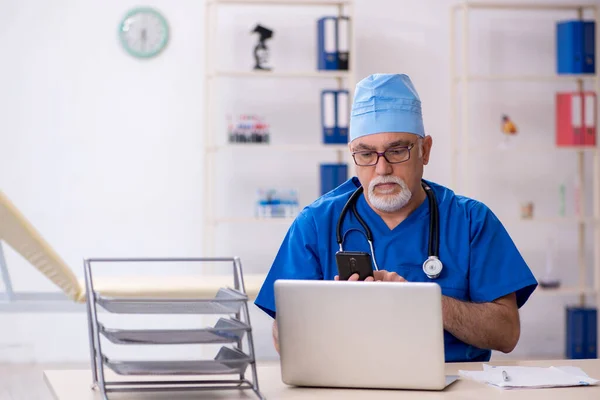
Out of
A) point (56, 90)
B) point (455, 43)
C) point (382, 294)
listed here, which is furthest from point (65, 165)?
point (382, 294)

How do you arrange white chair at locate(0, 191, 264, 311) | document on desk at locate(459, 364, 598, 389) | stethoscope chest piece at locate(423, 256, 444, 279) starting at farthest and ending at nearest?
1. white chair at locate(0, 191, 264, 311)
2. stethoscope chest piece at locate(423, 256, 444, 279)
3. document on desk at locate(459, 364, 598, 389)

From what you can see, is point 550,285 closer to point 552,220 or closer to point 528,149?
point 552,220

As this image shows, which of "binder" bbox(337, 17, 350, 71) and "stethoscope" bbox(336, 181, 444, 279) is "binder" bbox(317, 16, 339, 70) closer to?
"binder" bbox(337, 17, 350, 71)

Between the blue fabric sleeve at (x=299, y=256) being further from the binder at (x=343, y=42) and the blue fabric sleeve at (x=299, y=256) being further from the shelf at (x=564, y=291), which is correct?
the shelf at (x=564, y=291)

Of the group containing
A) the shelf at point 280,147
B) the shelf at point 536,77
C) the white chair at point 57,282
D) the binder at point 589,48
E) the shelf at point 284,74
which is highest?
the binder at point 589,48

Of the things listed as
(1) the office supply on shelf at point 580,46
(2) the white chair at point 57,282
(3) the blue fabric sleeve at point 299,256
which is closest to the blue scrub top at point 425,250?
(3) the blue fabric sleeve at point 299,256

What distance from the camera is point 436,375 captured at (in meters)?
1.52

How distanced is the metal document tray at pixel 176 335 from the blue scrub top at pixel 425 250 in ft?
1.91

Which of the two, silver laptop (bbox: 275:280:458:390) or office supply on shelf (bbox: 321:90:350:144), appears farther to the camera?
office supply on shelf (bbox: 321:90:350:144)

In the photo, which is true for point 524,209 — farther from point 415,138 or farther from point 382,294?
point 382,294

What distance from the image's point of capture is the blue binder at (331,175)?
4.67m

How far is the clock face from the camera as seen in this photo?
4816 mm

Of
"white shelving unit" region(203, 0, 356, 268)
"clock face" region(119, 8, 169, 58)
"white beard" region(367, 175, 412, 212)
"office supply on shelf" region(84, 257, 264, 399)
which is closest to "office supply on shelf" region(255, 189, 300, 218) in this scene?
"white shelving unit" region(203, 0, 356, 268)

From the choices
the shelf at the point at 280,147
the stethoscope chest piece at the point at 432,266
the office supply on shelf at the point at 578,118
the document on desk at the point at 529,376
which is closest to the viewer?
the document on desk at the point at 529,376
